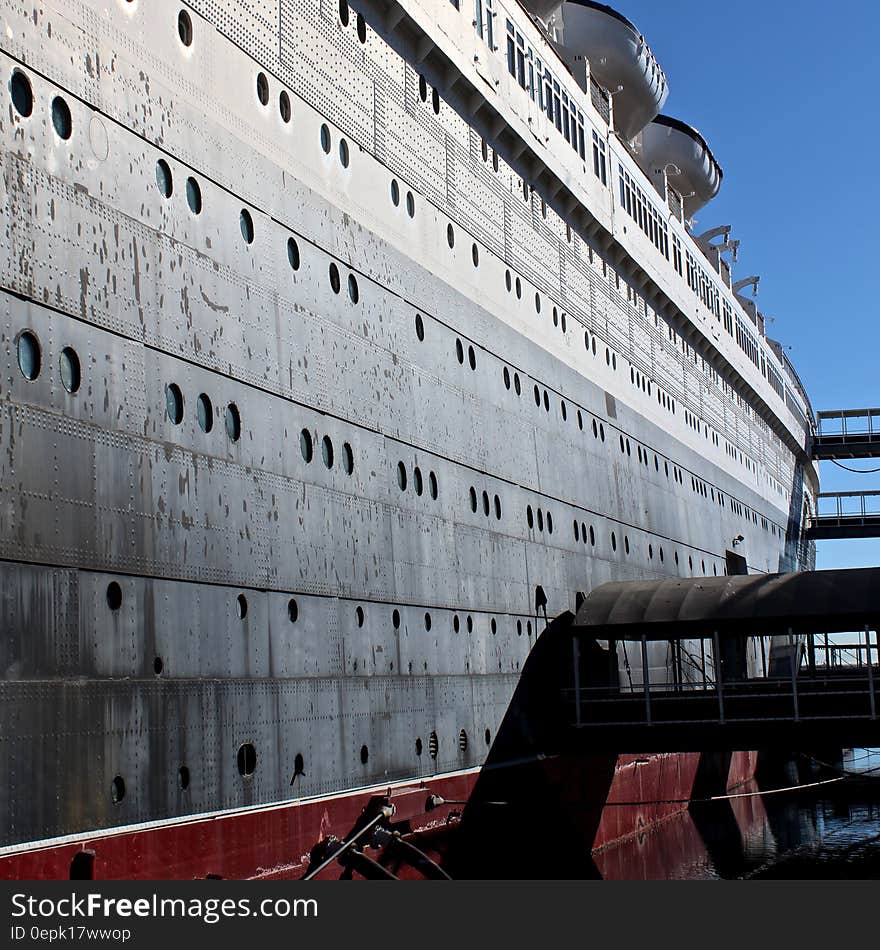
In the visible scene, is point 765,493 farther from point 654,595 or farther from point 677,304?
point 654,595

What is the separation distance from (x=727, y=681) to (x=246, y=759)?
11.0 metres

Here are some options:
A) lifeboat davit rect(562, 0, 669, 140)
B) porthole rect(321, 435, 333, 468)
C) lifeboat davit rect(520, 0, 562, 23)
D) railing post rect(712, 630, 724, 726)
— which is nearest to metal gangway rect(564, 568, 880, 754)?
railing post rect(712, 630, 724, 726)

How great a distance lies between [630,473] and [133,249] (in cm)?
1673

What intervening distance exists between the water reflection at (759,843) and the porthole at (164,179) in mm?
12032

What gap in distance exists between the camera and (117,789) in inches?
385

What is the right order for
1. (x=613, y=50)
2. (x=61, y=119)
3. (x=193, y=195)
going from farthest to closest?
(x=613, y=50) → (x=193, y=195) → (x=61, y=119)

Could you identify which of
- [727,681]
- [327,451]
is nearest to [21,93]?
Answer: [327,451]

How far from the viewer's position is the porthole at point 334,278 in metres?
14.3

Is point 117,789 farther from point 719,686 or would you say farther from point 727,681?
point 727,681

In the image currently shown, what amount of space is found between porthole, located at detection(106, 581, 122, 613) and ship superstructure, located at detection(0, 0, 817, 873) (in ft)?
0.11

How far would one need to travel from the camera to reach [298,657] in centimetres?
1252

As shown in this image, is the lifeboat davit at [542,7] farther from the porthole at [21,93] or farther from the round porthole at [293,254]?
the porthole at [21,93]

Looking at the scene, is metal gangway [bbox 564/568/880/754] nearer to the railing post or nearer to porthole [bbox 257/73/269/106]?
the railing post

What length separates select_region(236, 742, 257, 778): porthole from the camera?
1138 cm
